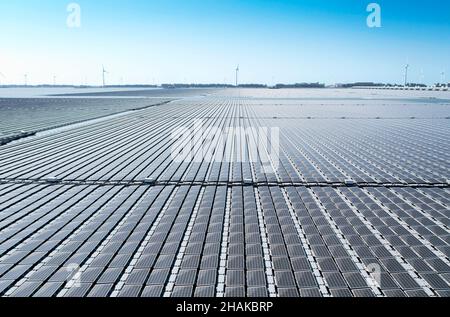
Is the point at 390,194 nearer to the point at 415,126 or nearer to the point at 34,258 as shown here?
the point at 34,258

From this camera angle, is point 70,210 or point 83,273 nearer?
point 83,273

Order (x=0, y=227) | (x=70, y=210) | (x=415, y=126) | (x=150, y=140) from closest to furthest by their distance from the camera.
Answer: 1. (x=0, y=227)
2. (x=70, y=210)
3. (x=150, y=140)
4. (x=415, y=126)

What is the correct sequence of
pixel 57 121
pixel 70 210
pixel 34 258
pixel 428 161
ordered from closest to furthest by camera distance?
pixel 34 258
pixel 70 210
pixel 428 161
pixel 57 121

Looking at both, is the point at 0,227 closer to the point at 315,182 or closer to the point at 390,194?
the point at 315,182

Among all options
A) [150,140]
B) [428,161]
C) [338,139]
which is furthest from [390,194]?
[150,140]

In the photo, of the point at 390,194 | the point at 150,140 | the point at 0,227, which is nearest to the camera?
the point at 0,227
